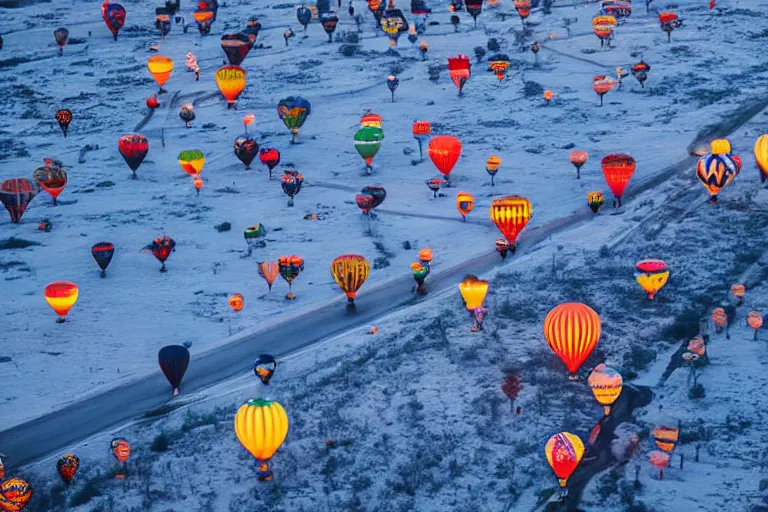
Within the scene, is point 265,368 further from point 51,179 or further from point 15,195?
point 51,179

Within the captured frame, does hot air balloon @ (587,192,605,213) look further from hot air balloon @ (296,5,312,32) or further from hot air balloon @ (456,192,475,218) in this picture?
hot air balloon @ (296,5,312,32)

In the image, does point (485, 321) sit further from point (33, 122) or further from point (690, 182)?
point (33, 122)

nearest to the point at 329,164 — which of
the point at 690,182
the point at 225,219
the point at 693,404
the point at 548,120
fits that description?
the point at 225,219

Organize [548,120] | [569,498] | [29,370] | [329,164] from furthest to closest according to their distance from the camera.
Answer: [548,120], [329,164], [29,370], [569,498]

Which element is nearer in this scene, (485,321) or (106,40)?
(485,321)

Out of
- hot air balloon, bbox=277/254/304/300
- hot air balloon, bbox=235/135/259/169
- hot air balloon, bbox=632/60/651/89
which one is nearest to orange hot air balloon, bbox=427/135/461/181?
hot air balloon, bbox=235/135/259/169

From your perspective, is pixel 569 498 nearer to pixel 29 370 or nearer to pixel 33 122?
pixel 29 370

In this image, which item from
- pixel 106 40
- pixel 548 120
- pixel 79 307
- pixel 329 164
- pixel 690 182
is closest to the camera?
pixel 79 307

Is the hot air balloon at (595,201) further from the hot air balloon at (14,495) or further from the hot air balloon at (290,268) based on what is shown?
the hot air balloon at (14,495)
